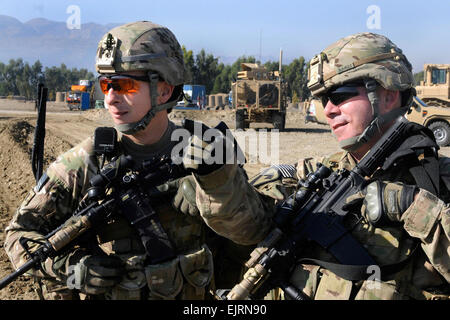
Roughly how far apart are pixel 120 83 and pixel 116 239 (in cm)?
89

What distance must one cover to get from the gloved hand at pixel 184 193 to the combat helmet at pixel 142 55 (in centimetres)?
41

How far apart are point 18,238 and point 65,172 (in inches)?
16.9

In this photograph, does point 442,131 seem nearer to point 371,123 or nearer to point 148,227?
point 371,123

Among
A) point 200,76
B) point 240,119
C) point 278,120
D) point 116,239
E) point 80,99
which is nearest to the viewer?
point 116,239

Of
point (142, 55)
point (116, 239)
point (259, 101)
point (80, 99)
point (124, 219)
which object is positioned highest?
point (80, 99)

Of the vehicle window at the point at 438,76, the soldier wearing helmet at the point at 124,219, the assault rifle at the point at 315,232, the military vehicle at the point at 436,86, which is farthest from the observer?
the vehicle window at the point at 438,76

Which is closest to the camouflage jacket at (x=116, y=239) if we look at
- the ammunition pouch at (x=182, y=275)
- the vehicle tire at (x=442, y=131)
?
the ammunition pouch at (x=182, y=275)

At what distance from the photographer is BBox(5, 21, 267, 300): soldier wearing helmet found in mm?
2533

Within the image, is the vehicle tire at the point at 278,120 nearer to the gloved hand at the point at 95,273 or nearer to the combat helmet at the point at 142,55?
the combat helmet at the point at 142,55

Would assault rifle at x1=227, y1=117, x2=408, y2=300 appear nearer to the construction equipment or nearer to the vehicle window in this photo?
the vehicle window

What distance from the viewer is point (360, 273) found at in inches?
84.4

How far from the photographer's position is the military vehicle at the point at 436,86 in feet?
65.6

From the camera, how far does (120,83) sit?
8.95ft

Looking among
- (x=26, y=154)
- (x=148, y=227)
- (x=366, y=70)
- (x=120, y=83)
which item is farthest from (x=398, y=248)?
(x=26, y=154)
